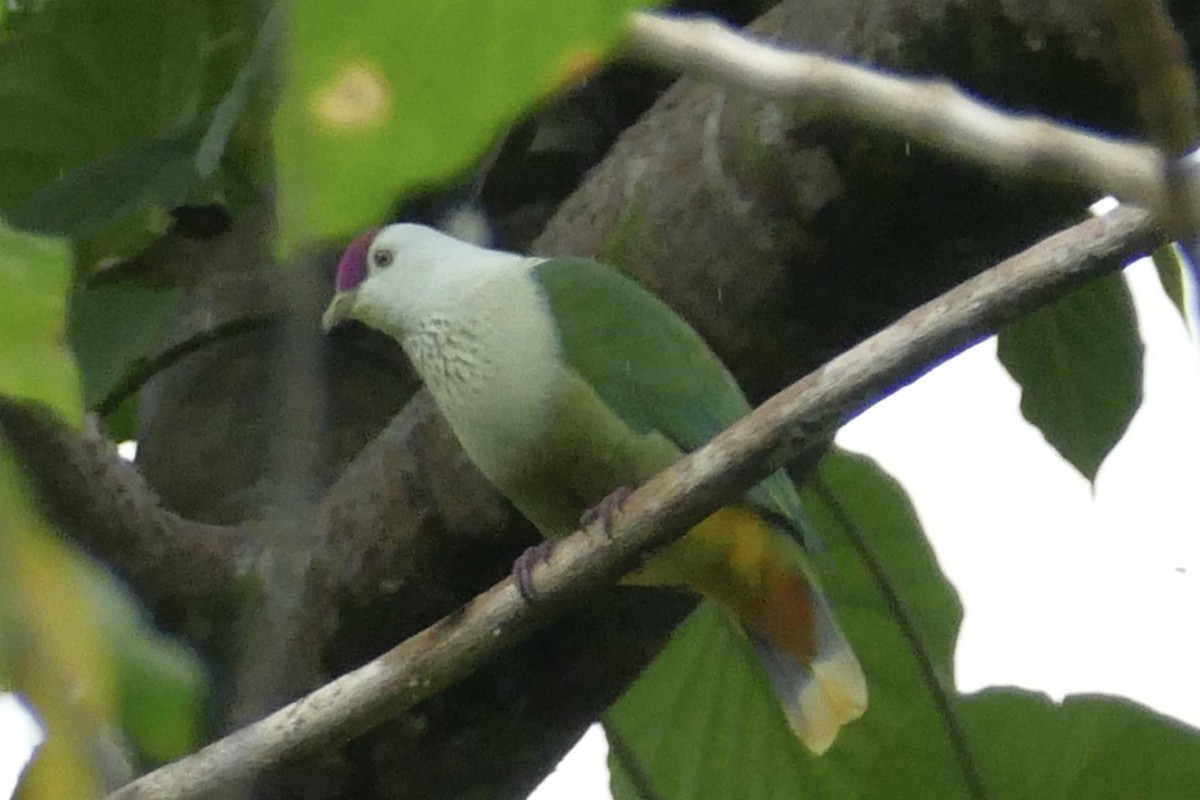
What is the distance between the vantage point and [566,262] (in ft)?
4.47

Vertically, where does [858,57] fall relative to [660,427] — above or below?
above

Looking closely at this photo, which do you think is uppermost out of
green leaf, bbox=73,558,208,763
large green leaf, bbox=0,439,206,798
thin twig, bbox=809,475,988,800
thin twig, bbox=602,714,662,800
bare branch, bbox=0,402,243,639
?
large green leaf, bbox=0,439,206,798

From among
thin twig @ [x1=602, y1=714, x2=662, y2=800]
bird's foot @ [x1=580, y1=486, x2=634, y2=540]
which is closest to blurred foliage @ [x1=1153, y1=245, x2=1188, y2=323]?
bird's foot @ [x1=580, y1=486, x2=634, y2=540]

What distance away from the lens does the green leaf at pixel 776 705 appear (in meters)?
1.79

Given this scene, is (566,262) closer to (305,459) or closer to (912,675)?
(912,675)

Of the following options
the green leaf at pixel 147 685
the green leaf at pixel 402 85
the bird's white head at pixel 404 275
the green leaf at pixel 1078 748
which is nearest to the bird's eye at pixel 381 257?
the bird's white head at pixel 404 275

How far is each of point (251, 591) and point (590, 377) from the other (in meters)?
0.37

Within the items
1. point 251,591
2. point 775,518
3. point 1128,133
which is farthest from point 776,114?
point 251,591

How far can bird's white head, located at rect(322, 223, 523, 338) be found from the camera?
1529mm

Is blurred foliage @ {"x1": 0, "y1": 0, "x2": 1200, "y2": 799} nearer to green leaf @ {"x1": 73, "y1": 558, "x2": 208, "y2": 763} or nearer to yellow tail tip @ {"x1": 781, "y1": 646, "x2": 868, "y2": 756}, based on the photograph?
yellow tail tip @ {"x1": 781, "y1": 646, "x2": 868, "y2": 756}

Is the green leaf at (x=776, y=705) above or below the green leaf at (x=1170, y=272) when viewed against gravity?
below

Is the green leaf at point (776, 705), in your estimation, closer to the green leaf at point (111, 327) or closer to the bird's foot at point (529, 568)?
the bird's foot at point (529, 568)

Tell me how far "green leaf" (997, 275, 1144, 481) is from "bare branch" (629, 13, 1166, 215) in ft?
4.47

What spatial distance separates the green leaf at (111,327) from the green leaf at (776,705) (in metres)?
0.74
